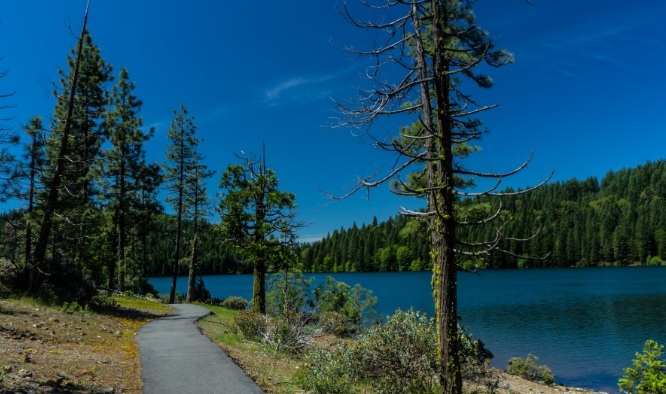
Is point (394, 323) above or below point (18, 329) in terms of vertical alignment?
above

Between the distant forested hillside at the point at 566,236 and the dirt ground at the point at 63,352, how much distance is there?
9954cm

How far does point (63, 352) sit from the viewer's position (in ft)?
33.1

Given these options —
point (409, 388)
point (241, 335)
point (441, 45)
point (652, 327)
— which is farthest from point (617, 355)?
point (441, 45)

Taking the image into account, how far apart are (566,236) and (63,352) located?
154009 millimetres

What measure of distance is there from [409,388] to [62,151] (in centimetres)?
1626

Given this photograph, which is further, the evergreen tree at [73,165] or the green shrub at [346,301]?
the green shrub at [346,301]

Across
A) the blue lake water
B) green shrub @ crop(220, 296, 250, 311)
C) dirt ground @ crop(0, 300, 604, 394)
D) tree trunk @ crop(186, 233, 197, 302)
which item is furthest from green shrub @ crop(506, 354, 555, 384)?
tree trunk @ crop(186, 233, 197, 302)

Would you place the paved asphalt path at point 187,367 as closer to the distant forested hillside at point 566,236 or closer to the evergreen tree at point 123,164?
the evergreen tree at point 123,164

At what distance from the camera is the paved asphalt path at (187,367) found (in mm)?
8508

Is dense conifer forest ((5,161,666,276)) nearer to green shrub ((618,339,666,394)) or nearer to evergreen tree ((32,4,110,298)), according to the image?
evergreen tree ((32,4,110,298))

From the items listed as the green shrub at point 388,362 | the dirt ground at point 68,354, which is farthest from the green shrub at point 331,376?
the dirt ground at point 68,354

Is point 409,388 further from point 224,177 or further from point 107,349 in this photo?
point 224,177

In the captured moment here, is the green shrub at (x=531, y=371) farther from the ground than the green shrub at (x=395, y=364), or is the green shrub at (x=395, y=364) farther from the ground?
the green shrub at (x=395, y=364)

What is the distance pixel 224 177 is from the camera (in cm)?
2427
